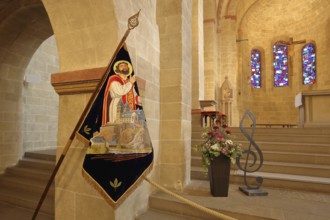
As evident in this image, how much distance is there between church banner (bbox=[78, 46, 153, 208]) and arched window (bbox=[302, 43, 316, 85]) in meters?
12.5

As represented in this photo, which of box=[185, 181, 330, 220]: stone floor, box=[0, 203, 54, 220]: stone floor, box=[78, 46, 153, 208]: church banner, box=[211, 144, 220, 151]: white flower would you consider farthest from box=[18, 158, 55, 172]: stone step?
box=[211, 144, 220, 151]: white flower

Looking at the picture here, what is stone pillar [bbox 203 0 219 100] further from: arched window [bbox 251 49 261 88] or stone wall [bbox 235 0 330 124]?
arched window [bbox 251 49 261 88]

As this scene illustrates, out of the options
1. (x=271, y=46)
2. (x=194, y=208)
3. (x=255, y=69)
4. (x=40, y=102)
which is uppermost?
(x=271, y=46)

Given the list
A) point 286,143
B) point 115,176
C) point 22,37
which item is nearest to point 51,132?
point 22,37

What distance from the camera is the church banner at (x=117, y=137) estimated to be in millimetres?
1863

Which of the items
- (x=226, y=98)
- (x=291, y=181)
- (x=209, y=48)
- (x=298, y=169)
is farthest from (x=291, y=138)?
(x=209, y=48)

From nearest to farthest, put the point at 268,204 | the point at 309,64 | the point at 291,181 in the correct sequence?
the point at 268,204 < the point at 291,181 < the point at 309,64

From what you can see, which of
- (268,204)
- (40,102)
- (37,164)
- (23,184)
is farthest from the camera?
(40,102)

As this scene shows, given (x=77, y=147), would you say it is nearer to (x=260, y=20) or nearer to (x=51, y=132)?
(x=51, y=132)

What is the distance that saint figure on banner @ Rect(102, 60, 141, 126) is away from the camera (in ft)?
6.47

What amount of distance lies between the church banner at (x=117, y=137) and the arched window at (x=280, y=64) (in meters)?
13.0

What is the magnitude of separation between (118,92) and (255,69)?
13.1 metres

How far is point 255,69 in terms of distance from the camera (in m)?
13.4

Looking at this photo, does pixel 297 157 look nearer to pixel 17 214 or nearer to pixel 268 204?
pixel 268 204
